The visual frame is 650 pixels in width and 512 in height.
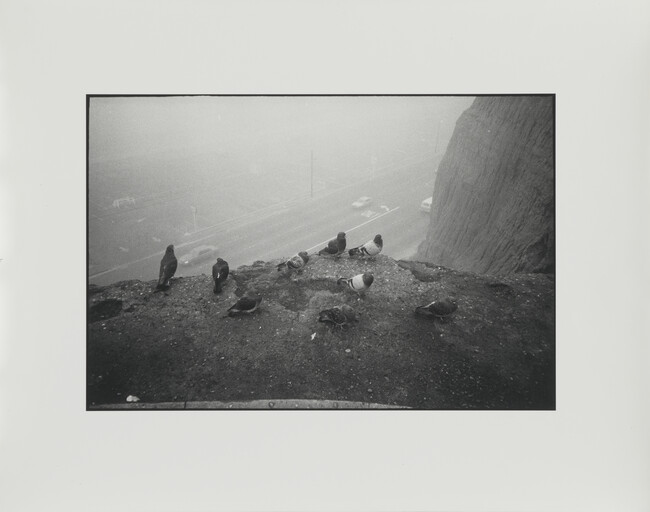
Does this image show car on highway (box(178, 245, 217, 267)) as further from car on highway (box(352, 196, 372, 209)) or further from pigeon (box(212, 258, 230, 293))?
car on highway (box(352, 196, 372, 209))

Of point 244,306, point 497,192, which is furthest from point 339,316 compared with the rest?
point 497,192

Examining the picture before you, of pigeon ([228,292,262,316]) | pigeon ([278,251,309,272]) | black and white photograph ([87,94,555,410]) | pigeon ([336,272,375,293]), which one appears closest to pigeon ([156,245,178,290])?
black and white photograph ([87,94,555,410])

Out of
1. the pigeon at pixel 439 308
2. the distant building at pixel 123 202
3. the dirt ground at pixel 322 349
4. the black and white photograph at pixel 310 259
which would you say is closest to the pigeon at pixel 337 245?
the black and white photograph at pixel 310 259

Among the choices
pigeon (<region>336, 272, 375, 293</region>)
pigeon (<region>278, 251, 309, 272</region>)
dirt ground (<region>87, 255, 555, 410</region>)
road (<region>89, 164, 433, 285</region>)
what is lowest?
dirt ground (<region>87, 255, 555, 410</region>)

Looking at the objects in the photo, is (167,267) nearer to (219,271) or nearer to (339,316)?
(219,271)

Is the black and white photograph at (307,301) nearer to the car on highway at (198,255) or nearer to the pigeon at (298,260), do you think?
the car on highway at (198,255)

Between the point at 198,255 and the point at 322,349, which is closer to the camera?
the point at 322,349

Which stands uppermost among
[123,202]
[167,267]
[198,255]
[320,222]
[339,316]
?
[123,202]
